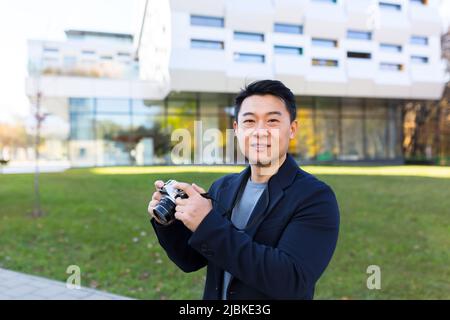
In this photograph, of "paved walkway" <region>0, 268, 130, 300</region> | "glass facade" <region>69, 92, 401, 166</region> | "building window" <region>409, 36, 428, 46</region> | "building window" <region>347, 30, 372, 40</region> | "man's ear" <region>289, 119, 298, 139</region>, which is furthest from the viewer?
"building window" <region>409, 36, 428, 46</region>

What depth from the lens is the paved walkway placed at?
4.04 m

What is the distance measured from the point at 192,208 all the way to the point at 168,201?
0.13 meters

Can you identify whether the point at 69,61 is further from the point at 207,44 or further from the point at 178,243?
the point at 178,243

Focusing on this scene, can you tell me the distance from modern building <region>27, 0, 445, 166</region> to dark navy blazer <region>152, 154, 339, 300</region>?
1405 cm

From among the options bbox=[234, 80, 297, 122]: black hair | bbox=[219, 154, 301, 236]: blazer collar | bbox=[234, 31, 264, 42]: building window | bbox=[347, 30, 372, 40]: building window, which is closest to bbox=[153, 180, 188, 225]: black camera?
bbox=[219, 154, 301, 236]: blazer collar

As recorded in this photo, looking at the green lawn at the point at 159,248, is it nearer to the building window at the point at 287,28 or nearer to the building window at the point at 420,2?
the building window at the point at 287,28

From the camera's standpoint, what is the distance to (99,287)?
4.41m

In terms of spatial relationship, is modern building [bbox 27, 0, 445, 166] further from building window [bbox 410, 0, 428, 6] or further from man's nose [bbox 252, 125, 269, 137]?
man's nose [bbox 252, 125, 269, 137]

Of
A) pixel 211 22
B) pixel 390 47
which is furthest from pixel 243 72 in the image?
pixel 390 47

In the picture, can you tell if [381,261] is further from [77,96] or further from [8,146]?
[8,146]

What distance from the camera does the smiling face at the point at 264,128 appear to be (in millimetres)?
1317

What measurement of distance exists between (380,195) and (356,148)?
15157mm

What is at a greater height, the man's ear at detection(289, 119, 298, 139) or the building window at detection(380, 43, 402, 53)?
the building window at detection(380, 43, 402, 53)

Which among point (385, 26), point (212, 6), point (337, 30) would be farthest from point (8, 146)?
point (385, 26)
